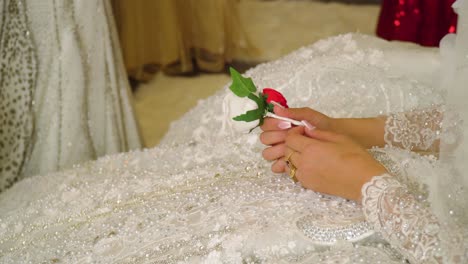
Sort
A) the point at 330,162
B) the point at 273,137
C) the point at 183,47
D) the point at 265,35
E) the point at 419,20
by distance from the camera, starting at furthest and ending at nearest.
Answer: the point at 265,35
the point at 183,47
the point at 419,20
the point at 273,137
the point at 330,162

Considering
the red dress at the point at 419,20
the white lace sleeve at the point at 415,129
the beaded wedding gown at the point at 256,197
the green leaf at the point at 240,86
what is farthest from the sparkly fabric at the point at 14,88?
the red dress at the point at 419,20

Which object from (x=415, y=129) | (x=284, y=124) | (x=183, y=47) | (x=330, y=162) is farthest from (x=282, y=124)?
(x=183, y=47)

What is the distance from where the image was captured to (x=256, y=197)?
88 centimetres

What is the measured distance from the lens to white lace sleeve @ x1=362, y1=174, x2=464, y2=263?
2.14ft

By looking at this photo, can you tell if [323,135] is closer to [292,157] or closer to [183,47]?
[292,157]

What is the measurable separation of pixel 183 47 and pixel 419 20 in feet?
3.16

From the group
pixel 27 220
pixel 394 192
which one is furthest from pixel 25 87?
pixel 394 192

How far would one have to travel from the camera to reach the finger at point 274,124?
2.88 feet

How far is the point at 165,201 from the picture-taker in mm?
934

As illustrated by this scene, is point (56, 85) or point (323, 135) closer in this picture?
point (323, 135)

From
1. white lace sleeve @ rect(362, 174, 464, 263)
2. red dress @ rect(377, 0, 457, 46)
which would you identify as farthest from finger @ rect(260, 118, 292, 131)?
red dress @ rect(377, 0, 457, 46)

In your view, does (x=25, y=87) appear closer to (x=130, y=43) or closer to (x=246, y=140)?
(x=246, y=140)

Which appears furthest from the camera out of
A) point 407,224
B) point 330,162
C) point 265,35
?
point 265,35

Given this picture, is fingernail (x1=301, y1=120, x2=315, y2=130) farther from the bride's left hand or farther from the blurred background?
the blurred background
